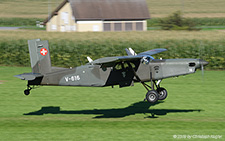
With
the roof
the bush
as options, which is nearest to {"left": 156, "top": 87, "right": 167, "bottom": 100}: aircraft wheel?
the bush

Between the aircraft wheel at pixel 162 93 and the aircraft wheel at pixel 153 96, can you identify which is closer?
the aircraft wheel at pixel 153 96

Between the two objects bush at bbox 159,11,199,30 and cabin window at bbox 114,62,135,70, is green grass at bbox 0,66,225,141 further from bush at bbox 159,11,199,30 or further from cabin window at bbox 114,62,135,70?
bush at bbox 159,11,199,30

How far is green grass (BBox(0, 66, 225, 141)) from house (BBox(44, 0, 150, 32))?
46414 millimetres

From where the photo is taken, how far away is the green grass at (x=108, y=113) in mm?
15641

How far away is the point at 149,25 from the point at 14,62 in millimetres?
66158

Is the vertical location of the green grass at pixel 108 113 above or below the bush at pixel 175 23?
below

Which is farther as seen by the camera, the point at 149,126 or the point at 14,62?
the point at 14,62

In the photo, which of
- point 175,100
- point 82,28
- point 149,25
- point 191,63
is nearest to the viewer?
point 191,63

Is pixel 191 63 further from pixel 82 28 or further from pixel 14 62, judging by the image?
pixel 82 28

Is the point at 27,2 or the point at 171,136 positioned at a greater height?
the point at 27,2

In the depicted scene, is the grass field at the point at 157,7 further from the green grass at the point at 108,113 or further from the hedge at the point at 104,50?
the green grass at the point at 108,113

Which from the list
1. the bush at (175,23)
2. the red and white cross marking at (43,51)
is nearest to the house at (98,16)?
the bush at (175,23)

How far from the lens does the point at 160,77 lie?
16828mm

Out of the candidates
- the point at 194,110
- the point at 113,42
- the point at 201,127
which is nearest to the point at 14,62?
the point at 113,42
